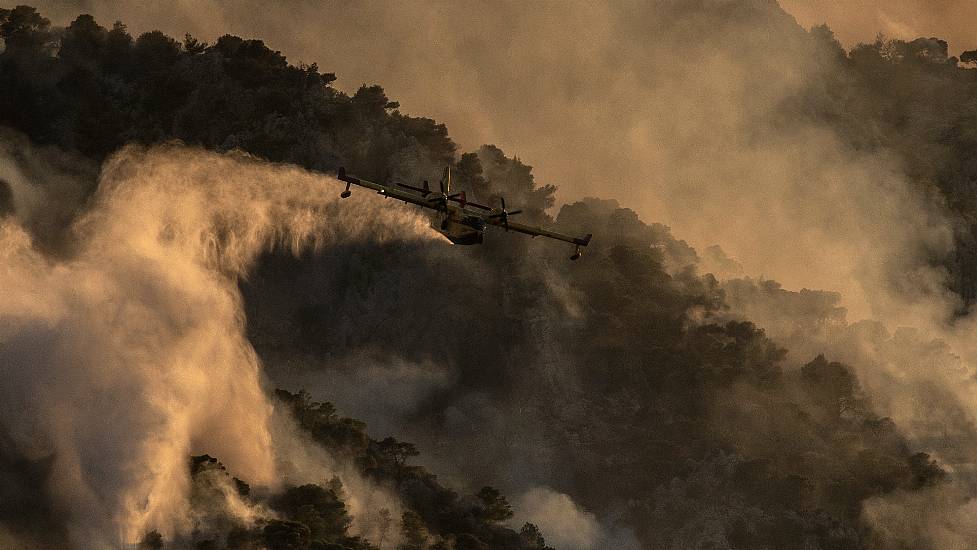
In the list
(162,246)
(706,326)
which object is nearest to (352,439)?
(162,246)

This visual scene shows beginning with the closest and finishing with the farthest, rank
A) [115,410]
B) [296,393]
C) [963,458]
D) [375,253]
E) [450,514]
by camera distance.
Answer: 1. [115,410]
2. [450,514]
3. [296,393]
4. [375,253]
5. [963,458]

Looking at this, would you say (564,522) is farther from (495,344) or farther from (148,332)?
(148,332)

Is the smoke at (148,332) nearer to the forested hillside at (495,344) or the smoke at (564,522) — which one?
the forested hillside at (495,344)

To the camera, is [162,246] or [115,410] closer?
[115,410]

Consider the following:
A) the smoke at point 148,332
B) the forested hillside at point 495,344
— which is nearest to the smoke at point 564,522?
the forested hillside at point 495,344

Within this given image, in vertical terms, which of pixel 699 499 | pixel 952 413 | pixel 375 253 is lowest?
pixel 699 499

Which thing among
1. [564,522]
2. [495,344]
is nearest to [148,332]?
[564,522]

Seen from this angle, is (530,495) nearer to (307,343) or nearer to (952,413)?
(307,343)

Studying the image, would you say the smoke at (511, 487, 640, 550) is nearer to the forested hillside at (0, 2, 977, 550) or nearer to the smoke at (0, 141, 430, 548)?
the forested hillside at (0, 2, 977, 550)

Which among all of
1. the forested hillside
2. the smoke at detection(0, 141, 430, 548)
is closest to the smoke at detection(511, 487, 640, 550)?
the forested hillside
